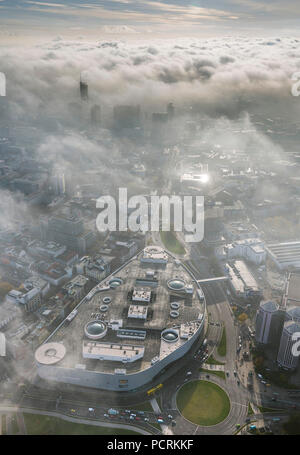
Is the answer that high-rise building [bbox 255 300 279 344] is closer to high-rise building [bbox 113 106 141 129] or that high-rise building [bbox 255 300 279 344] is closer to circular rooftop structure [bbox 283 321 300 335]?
circular rooftop structure [bbox 283 321 300 335]

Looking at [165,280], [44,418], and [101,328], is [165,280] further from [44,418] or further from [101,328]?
[44,418]

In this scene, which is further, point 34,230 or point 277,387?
point 34,230

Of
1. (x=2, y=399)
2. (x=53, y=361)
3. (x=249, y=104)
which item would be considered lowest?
(x=2, y=399)

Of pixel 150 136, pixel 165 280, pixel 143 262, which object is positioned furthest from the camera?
pixel 150 136

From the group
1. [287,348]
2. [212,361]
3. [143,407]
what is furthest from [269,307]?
[143,407]

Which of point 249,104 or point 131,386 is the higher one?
point 249,104

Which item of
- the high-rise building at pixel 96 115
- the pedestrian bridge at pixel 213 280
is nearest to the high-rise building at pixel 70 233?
the pedestrian bridge at pixel 213 280

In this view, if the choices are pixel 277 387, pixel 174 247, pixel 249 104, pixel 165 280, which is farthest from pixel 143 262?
pixel 249 104

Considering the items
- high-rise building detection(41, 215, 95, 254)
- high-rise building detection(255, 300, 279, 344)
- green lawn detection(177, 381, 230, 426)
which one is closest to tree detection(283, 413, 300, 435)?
green lawn detection(177, 381, 230, 426)
